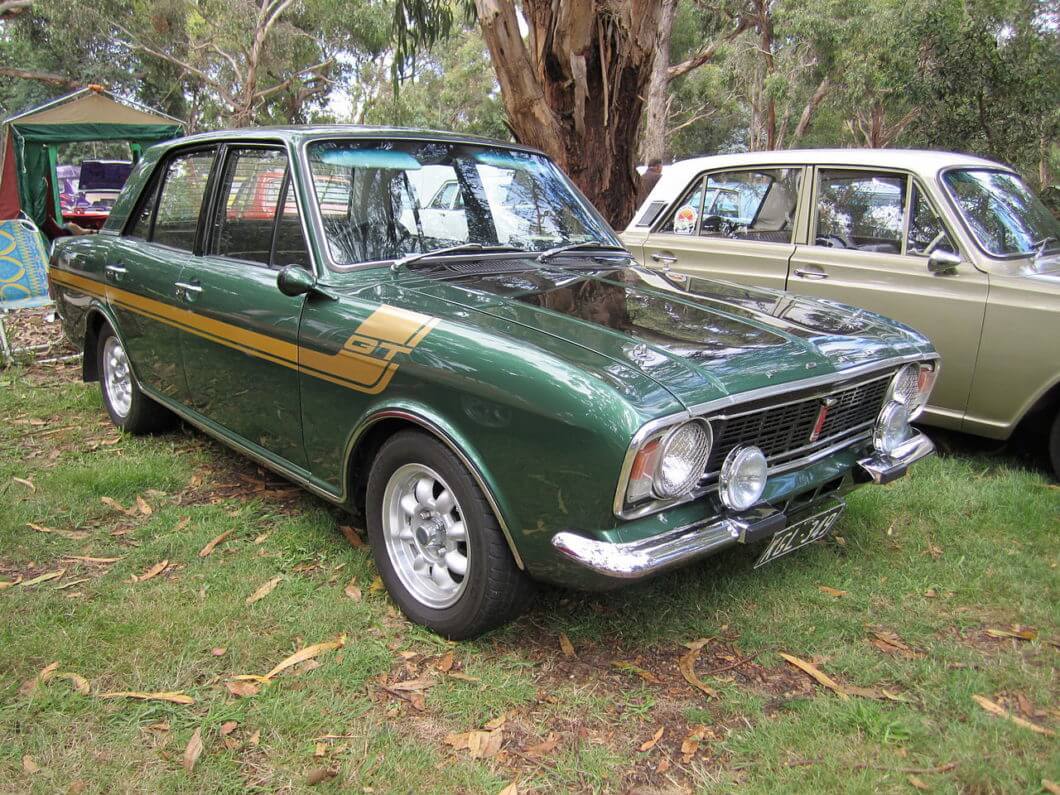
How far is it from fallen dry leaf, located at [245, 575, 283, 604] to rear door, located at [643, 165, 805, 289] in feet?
10.2

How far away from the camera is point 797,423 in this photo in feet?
9.31

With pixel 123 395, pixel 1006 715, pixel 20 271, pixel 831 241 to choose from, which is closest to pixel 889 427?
pixel 1006 715

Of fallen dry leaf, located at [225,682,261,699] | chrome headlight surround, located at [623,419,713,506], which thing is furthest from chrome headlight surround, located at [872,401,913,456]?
fallen dry leaf, located at [225,682,261,699]

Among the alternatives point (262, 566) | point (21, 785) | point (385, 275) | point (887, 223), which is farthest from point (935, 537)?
point (21, 785)

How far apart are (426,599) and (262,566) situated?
0.92m

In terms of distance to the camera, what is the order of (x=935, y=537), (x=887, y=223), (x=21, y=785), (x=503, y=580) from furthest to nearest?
(x=887, y=223) → (x=935, y=537) → (x=503, y=580) → (x=21, y=785)

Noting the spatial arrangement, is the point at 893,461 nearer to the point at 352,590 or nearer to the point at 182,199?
the point at 352,590

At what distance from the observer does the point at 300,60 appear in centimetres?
2730

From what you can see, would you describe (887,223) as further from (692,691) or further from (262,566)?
(262,566)

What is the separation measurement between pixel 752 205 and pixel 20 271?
609 centimetres

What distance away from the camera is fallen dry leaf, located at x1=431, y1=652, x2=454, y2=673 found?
2801 millimetres

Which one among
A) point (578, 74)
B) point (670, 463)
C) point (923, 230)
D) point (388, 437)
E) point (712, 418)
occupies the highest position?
point (578, 74)

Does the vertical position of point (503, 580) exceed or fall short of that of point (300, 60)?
it falls short

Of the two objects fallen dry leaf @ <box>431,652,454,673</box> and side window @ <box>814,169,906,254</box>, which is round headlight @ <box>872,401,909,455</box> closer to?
fallen dry leaf @ <box>431,652,454,673</box>
